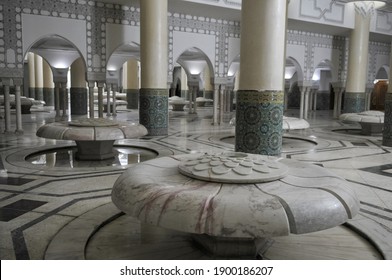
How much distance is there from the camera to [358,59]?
9617 mm

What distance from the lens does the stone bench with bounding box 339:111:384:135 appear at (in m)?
6.88

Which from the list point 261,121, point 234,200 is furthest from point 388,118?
point 234,200

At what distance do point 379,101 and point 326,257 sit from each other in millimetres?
14707

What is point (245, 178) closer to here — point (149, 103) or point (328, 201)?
point (328, 201)

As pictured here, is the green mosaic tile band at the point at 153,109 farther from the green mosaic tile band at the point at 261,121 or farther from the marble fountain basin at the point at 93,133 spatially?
the green mosaic tile band at the point at 261,121

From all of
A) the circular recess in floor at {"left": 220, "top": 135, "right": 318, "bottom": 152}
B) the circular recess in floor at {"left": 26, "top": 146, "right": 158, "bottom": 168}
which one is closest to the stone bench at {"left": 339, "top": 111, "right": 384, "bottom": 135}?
the circular recess in floor at {"left": 220, "top": 135, "right": 318, "bottom": 152}

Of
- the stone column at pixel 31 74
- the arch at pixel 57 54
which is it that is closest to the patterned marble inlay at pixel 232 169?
the arch at pixel 57 54

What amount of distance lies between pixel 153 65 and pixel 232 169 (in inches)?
191

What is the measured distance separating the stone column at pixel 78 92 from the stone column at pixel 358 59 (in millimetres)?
6816

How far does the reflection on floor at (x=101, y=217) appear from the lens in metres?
1.96

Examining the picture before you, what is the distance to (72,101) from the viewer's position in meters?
11.0

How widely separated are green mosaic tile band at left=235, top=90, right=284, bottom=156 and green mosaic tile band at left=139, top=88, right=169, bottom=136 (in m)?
3.34

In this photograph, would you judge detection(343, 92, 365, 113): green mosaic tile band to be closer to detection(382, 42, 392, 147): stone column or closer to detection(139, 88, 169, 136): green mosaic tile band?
detection(382, 42, 392, 147): stone column

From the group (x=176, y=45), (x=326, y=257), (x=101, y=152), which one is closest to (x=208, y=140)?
(x=101, y=152)
